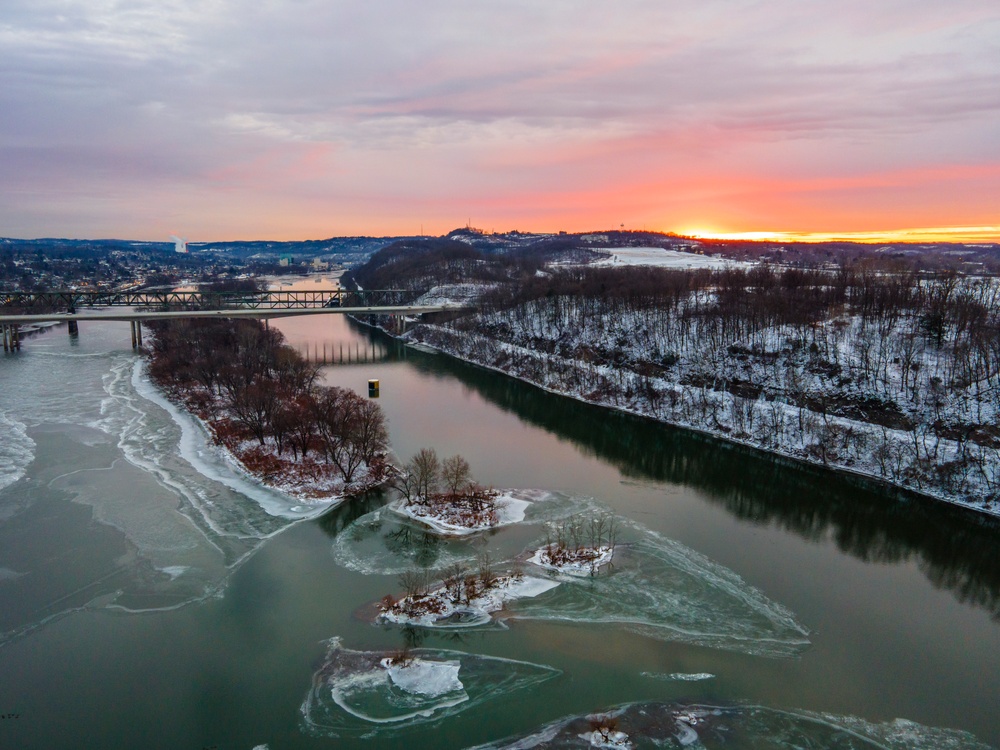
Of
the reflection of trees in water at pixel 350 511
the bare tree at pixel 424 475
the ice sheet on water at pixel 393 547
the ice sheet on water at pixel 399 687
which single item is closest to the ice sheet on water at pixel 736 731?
the ice sheet on water at pixel 399 687

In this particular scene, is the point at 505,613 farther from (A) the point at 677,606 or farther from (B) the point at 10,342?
(B) the point at 10,342

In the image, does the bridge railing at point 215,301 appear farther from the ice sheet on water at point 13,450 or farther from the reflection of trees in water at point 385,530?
the reflection of trees in water at point 385,530

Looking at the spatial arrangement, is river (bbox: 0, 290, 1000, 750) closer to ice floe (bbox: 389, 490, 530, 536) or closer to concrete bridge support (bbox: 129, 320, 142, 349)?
ice floe (bbox: 389, 490, 530, 536)

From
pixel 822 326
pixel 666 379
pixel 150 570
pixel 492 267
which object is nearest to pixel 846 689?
pixel 150 570

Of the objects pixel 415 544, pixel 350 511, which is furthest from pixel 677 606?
pixel 350 511

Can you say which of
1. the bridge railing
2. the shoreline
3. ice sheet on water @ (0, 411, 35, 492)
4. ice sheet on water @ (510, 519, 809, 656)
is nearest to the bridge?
the bridge railing
